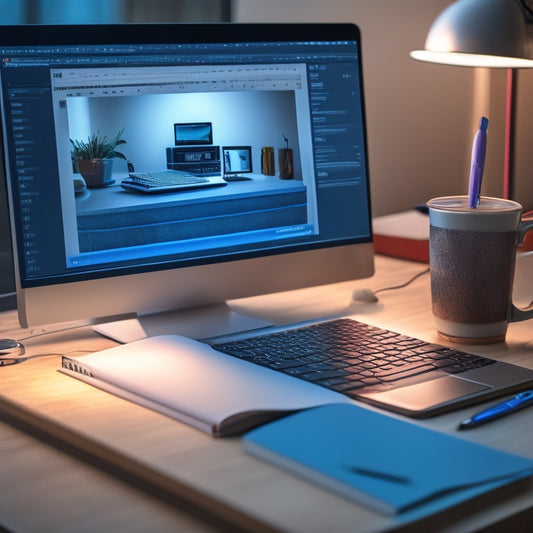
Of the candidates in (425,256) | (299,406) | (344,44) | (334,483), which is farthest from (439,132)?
(334,483)

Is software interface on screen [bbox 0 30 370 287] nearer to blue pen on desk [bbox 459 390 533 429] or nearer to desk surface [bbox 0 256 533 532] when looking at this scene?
desk surface [bbox 0 256 533 532]

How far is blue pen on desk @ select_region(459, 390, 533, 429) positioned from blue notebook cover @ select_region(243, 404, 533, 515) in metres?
0.07

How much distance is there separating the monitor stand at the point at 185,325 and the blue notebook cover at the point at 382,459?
333 millimetres

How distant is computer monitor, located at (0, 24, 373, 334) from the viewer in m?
1.01

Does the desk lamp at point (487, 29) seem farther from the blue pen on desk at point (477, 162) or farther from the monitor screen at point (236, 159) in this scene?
the monitor screen at point (236, 159)

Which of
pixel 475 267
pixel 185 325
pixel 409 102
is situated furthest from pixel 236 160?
pixel 409 102

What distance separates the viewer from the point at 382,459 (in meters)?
0.70

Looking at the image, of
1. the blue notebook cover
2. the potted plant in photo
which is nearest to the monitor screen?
the potted plant in photo

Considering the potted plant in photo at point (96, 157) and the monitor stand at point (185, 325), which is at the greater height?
the potted plant in photo at point (96, 157)

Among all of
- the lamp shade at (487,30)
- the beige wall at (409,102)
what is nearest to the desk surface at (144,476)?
the lamp shade at (487,30)

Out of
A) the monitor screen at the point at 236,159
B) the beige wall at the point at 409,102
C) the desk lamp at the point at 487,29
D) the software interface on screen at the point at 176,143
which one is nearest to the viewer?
the software interface on screen at the point at 176,143

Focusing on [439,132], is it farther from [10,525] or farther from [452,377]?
[10,525]

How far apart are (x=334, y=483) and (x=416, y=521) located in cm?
7

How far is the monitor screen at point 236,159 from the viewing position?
3.64 feet
